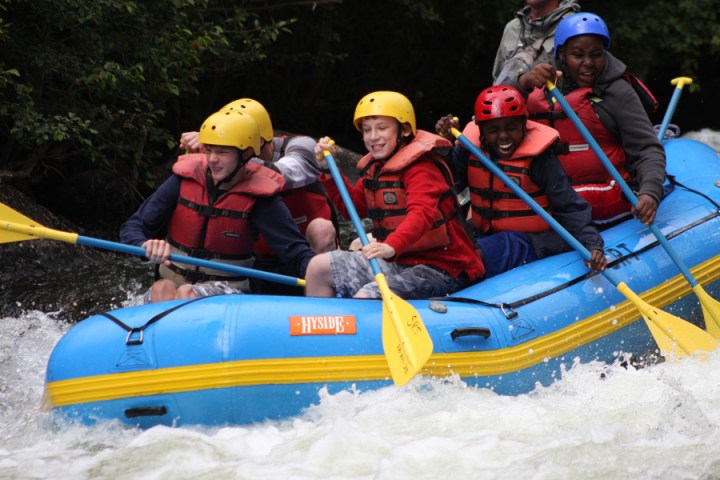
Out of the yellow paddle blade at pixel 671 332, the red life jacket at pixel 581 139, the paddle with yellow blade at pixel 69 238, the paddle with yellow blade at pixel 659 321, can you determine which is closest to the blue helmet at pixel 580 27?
the red life jacket at pixel 581 139

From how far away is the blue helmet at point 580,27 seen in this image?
4.81 m

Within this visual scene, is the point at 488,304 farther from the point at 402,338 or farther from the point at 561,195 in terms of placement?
the point at 561,195

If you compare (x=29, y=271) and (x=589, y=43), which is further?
(x=29, y=271)

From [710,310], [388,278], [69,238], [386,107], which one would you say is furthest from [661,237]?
[69,238]

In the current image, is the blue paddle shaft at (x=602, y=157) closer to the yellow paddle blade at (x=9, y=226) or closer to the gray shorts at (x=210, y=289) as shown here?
the gray shorts at (x=210, y=289)

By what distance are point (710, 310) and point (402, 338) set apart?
178 centimetres

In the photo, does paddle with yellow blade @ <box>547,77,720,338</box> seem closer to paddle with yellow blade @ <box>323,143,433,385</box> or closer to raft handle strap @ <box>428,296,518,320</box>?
raft handle strap @ <box>428,296,518,320</box>

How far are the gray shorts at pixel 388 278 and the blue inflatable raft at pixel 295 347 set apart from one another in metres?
0.16

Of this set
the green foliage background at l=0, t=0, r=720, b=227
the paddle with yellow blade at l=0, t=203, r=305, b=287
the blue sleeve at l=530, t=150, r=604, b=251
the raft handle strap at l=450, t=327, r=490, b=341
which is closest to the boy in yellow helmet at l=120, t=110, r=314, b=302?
the paddle with yellow blade at l=0, t=203, r=305, b=287

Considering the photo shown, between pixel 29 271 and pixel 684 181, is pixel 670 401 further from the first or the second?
pixel 29 271

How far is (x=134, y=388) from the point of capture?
3740 millimetres

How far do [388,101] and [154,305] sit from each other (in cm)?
138

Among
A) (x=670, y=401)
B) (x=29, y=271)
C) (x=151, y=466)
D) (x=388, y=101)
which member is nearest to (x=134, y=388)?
(x=151, y=466)

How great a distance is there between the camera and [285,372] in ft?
12.6
